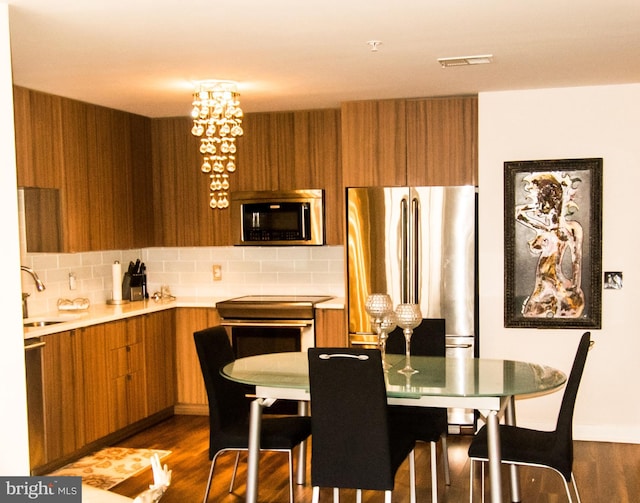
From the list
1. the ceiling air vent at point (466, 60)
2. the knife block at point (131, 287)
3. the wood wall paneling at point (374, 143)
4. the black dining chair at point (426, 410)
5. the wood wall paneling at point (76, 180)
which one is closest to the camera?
the black dining chair at point (426, 410)

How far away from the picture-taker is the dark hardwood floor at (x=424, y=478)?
14.6 ft

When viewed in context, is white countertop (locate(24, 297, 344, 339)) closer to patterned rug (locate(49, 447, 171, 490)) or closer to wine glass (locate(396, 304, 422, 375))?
patterned rug (locate(49, 447, 171, 490))

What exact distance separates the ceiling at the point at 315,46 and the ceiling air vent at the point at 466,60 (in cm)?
7

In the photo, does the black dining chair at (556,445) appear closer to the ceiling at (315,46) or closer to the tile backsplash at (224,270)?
the ceiling at (315,46)

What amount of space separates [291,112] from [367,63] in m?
1.90

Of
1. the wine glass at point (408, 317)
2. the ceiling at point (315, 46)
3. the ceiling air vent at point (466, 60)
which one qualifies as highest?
the ceiling at point (315, 46)

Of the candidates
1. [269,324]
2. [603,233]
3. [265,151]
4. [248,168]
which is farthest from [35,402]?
[603,233]

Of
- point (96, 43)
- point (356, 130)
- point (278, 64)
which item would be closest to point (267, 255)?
point (356, 130)

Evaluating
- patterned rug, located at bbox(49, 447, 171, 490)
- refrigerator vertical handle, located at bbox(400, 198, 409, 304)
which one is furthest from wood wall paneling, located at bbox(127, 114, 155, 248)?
refrigerator vertical handle, located at bbox(400, 198, 409, 304)

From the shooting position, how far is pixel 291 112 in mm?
6344

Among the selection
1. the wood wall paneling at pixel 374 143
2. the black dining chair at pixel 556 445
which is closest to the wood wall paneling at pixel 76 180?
the wood wall paneling at pixel 374 143

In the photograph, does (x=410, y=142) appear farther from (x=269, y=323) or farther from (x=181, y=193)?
(x=181, y=193)

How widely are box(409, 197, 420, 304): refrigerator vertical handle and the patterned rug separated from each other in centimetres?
201

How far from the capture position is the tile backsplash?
21.1 ft
